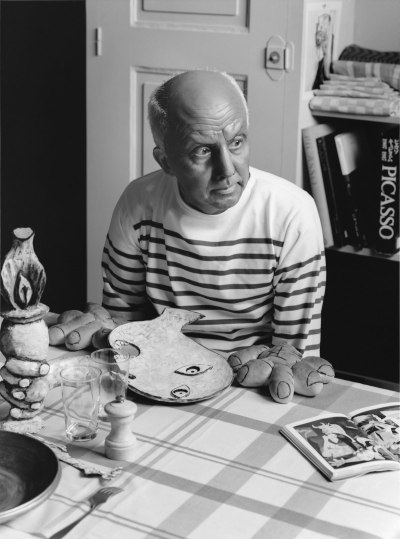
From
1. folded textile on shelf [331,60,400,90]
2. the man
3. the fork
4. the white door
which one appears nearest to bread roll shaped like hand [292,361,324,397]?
the man

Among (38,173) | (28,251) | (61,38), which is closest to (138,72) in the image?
(61,38)

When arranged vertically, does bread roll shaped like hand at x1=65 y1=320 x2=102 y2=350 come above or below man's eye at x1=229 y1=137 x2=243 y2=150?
below

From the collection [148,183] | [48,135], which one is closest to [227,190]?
[148,183]

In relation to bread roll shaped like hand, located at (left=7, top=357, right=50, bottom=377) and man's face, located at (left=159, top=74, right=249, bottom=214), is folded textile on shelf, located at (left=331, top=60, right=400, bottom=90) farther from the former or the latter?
bread roll shaped like hand, located at (left=7, top=357, right=50, bottom=377)

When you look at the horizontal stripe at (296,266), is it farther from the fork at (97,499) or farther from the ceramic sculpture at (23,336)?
the fork at (97,499)

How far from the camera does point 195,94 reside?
73.3 inches

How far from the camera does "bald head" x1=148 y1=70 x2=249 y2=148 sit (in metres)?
1.85

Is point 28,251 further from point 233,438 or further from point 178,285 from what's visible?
point 178,285

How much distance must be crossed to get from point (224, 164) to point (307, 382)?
52 centimetres

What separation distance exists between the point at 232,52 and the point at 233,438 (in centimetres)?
160

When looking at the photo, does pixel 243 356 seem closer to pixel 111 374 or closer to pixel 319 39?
pixel 111 374

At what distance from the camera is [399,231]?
2721 millimetres

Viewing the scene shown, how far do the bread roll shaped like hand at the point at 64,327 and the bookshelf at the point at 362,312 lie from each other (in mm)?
1190

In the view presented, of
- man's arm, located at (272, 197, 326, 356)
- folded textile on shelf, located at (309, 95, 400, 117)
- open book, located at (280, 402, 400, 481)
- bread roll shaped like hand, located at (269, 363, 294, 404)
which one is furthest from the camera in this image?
folded textile on shelf, located at (309, 95, 400, 117)
